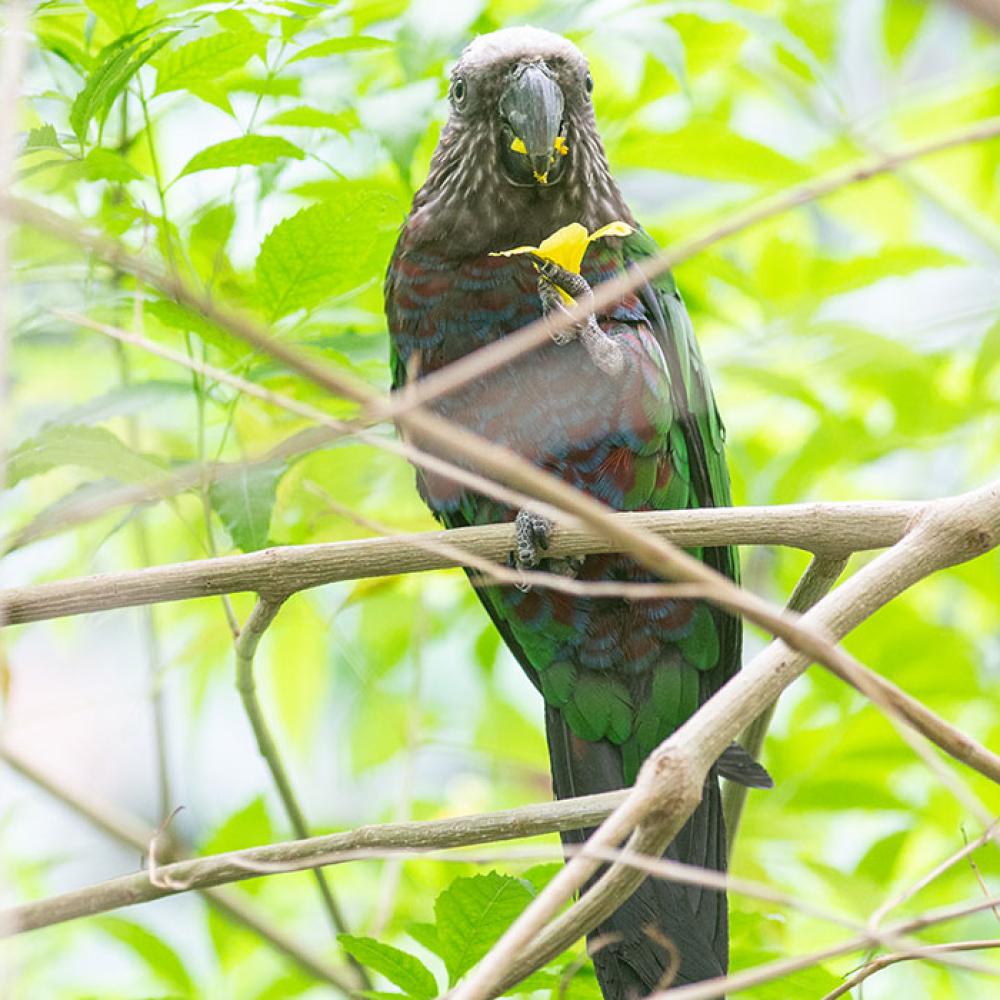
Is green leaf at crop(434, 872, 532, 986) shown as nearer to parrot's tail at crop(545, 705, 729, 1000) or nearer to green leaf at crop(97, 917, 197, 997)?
parrot's tail at crop(545, 705, 729, 1000)

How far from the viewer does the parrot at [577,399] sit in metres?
2.45

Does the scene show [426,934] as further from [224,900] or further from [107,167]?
[107,167]

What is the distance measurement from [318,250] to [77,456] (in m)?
0.47

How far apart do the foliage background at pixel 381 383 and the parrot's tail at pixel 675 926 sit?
3.8 inches

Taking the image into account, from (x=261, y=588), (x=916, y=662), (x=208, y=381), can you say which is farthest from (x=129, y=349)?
(x=916, y=662)

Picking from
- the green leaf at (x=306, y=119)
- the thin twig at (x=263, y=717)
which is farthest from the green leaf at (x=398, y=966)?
the green leaf at (x=306, y=119)

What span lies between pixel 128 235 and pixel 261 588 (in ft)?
2.97

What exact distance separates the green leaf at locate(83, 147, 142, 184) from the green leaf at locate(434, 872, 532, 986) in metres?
1.10

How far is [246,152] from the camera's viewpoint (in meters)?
1.90

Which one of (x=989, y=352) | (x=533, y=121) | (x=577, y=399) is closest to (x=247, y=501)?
(x=577, y=399)

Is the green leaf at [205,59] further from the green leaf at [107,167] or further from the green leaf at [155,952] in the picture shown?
the green leaf at [155,952]

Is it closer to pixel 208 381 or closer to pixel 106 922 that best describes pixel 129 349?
pixel 208 381

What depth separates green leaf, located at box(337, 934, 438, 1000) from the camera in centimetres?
159

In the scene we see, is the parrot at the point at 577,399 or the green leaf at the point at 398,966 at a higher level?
the parrot at the point at 577,399
